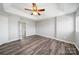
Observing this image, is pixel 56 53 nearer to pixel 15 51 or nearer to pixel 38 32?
pixel 38 32

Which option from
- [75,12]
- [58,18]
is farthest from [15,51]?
[75,12]

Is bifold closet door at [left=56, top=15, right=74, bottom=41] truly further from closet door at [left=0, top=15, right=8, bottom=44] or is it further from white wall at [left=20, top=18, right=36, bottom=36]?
closet door at [left=0, top=15, right=8, bottom=44]

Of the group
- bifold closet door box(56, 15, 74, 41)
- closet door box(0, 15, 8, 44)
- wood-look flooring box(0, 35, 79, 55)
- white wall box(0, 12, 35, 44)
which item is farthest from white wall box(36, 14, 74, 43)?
closet door box(0, 15, 8, 44)

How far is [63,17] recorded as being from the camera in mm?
1902

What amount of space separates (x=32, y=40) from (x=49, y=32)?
0.35 meters

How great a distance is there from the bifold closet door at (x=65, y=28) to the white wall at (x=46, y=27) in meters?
0.11

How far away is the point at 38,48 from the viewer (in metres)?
1.91

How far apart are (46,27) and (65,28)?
342 millimetres

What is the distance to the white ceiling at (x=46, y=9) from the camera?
6.03 ft

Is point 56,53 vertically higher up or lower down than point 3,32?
lower down

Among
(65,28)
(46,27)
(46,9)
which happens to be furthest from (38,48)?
(46,9)

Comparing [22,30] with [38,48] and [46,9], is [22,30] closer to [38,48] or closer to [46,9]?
[38,48]

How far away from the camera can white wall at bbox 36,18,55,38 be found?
1.96 metres

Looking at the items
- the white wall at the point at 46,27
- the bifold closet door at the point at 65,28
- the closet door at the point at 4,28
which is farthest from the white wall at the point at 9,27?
the bifold closet door at the point at 65,28
